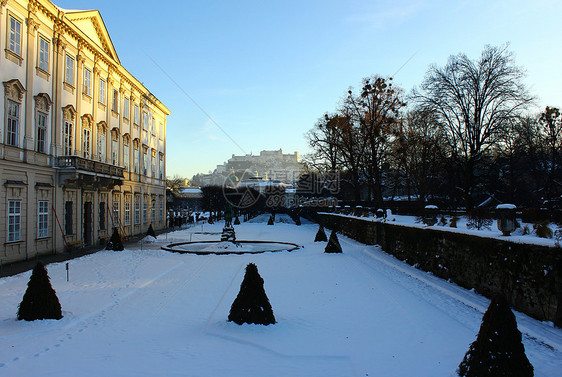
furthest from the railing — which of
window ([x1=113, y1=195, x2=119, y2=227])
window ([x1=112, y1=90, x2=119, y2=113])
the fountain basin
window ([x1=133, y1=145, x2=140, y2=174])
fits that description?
window ([x1=133, y1=145, x2=140, y2=174])

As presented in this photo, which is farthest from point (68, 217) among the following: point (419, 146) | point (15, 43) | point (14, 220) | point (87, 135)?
point (419, 146)

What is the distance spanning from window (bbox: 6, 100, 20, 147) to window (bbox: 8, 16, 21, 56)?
84.9 inches

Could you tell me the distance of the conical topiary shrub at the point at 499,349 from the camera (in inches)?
197

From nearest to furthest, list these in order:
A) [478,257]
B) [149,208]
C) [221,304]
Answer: [221,304] → [478,257] → [149,208]

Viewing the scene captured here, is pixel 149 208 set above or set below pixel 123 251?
above

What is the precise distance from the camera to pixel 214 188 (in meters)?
69.4

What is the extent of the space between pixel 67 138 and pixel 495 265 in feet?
67.7

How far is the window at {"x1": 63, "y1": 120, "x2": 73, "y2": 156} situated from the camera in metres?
21.5

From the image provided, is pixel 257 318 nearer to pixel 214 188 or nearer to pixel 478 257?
pixel 478 257

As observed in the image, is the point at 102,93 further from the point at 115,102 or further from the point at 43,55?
the point at 43,55

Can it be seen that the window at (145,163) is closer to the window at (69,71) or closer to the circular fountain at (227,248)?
the circular fountain at (227,248)

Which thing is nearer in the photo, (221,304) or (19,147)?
(221,304)

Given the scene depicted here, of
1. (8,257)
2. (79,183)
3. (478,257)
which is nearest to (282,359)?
(478,257)

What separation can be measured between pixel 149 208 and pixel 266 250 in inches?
748
